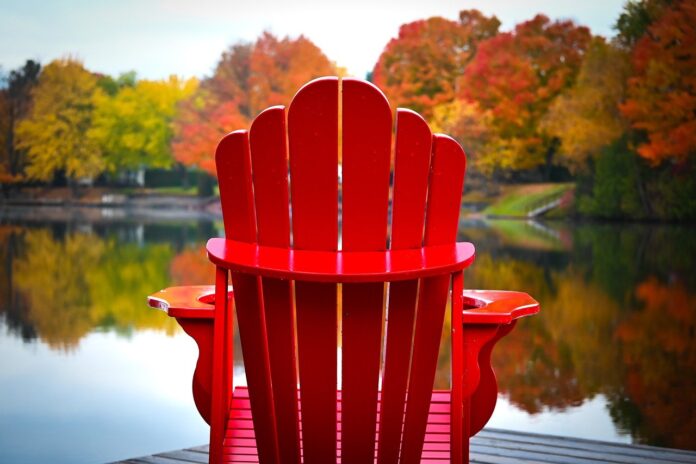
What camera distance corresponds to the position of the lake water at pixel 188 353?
4777 millimetres

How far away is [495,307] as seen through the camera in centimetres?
220

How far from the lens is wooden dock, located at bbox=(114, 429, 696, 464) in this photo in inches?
119

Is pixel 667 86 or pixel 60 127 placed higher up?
pixel 667 86

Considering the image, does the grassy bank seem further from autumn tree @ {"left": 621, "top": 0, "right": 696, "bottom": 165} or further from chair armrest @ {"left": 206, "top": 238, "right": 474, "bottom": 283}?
chair armrest @ {"left": 206, "top": 238, "right": 474, "bottom": 283}

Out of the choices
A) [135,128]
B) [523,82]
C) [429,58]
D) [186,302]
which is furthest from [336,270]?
[135,128]

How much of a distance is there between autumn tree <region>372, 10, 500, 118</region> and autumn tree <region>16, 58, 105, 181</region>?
13714 mm

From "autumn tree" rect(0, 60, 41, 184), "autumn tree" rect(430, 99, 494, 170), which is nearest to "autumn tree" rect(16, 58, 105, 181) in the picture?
"autumn tree" rect(0, 60, 41, 184)

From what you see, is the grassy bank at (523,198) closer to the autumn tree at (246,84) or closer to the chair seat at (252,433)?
the autumn tree at (246,84)

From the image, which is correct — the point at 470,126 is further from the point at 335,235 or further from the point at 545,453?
the point at 335,235

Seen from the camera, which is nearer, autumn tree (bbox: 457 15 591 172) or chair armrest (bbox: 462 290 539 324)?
chair armrest (bbox: 462 290 539 324)

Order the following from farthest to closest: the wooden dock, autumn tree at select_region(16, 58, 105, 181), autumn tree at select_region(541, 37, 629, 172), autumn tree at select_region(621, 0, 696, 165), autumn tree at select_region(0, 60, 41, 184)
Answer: autumn tree at select_region(0, 60, 41, 184) → autumn tree at select_region(16, 58, 105, 181) → autumn tree at select_region(541, 37, 629, 172) → autumn tree at select_region(621, 0, 696, 165) → the wooden dock

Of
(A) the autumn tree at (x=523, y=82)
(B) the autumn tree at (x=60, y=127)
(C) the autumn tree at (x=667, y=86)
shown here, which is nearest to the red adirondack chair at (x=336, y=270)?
(C) the autumn tree at (x=667, y=86)

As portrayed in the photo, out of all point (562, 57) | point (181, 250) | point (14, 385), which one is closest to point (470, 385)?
point (14, 385)

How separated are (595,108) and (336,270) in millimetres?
26602
